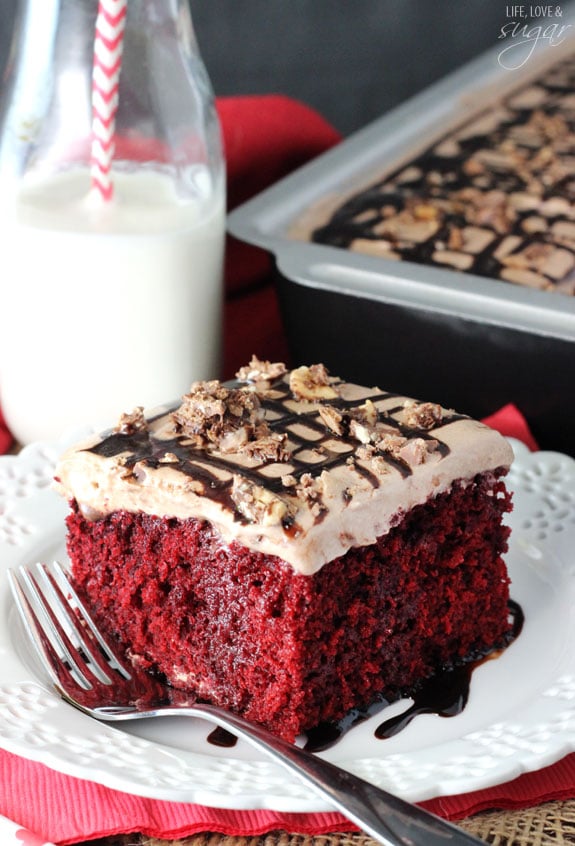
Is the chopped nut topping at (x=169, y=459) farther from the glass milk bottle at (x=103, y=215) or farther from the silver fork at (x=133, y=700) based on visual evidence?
the glass milk bottle at (x=103, y=215)

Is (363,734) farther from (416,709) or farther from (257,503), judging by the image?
(257,503)

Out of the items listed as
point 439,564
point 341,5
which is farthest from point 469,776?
point 341,5

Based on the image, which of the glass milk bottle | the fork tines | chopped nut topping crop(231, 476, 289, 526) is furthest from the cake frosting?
the glass milk bottle

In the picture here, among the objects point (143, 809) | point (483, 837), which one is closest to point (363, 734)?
point (483, 837)

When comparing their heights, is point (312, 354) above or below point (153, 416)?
below

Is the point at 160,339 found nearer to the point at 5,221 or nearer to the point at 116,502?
the point at 5,221

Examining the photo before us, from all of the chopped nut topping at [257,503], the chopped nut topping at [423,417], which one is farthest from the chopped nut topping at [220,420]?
the chopped nut topping at [423,417]
